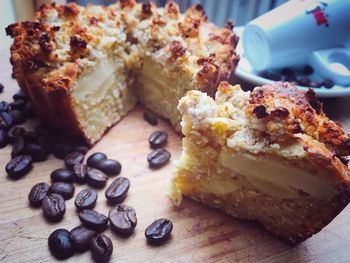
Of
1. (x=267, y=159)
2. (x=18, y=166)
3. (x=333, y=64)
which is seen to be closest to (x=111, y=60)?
(x=18, y=166)

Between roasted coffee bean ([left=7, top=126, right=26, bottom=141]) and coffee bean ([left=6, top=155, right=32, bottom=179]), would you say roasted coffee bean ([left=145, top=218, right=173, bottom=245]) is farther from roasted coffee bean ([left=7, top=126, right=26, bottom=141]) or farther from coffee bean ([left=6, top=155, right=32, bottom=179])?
roasted coffee bean ([left=7, top=126, right=26, bottom=141])

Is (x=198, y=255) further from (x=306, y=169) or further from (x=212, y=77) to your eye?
(x=212, y=77)

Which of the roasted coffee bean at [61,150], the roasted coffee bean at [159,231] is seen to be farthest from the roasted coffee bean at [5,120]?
the roasted coffee bean at [159,231]

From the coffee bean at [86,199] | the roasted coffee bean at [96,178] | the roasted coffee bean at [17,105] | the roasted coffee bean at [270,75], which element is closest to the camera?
the coffee bean at [86,199]

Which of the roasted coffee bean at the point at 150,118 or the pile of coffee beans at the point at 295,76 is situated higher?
the pile of coffee beans at the point at 295,76

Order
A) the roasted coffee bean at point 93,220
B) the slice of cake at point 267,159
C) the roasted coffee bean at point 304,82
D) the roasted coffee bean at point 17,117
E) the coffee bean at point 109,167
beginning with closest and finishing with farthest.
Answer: the slice of cake at point 267,159, the roasted coffee bean at point 93,220, the coffee bean at point 109,167, the roasted coffee bean at point 17,117, the roasted coffee bean at point 304,82

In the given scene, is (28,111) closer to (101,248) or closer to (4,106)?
(4,106)

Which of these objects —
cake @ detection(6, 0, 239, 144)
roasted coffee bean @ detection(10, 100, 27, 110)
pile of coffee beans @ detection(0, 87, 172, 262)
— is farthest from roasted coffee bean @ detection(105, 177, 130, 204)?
roasted coffee bean @ detection(10, 100, 27, 110)

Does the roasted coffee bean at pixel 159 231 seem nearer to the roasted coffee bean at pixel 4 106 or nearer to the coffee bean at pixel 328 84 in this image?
the roasted coffee bean at pixel 4 106
